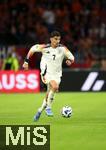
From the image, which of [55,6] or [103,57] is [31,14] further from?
[103,57]

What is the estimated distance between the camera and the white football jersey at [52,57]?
55.3 ft

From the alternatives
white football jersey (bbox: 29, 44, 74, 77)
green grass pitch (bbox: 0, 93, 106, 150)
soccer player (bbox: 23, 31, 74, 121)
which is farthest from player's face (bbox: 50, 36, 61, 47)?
green grass pitch (bbox: 0, 93, 106, 150)

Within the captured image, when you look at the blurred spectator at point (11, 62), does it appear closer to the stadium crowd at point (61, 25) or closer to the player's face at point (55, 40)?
the stadium crowd at point (61, 25)

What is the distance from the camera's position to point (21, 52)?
28.1 meters

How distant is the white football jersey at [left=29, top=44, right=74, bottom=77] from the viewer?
16844 millimetres

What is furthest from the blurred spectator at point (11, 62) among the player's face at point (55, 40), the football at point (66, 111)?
the player's face at point (55, 40)

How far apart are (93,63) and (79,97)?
407cm

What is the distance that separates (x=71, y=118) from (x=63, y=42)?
11502 mm

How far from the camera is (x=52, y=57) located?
55.5ft

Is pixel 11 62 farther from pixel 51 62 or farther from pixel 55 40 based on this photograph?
pixel 55 40

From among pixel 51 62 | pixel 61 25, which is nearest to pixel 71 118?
pixel 51 62

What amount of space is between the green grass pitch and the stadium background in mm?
27

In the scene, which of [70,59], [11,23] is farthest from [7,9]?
[70,59]

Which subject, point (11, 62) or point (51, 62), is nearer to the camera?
point (51, 62)
